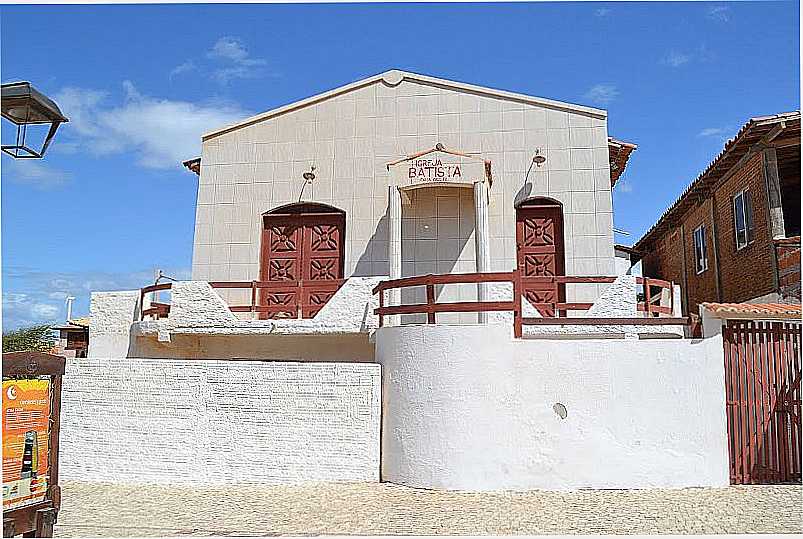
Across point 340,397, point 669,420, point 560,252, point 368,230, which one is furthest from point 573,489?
point 368,230

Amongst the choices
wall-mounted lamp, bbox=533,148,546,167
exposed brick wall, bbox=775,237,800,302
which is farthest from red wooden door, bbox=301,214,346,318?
exposed brick wall, bbox=775,237,800,302

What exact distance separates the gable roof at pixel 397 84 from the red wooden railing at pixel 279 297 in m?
3.53

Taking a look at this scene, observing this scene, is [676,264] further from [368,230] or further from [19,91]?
[19,91]

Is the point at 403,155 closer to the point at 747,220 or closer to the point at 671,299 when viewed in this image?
the point at 671,299

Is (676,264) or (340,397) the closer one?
(340,397)

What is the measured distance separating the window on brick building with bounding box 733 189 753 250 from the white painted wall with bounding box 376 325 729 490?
18.1 ft

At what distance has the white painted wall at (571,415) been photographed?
9.75 meters

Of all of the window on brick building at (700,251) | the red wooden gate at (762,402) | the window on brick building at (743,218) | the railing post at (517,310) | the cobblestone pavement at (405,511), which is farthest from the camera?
the window on brick building at (700,251)

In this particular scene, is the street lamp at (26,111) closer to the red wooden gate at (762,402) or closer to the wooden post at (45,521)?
the wooden post at (45,521)

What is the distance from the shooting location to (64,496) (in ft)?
31.2

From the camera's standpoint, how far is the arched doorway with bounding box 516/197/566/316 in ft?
45.6

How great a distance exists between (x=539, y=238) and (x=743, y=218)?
14.5 ft

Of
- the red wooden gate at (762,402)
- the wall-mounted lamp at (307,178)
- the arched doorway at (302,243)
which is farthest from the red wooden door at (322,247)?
the red wooden gate at (762,402)

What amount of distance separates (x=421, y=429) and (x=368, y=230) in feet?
17.3
